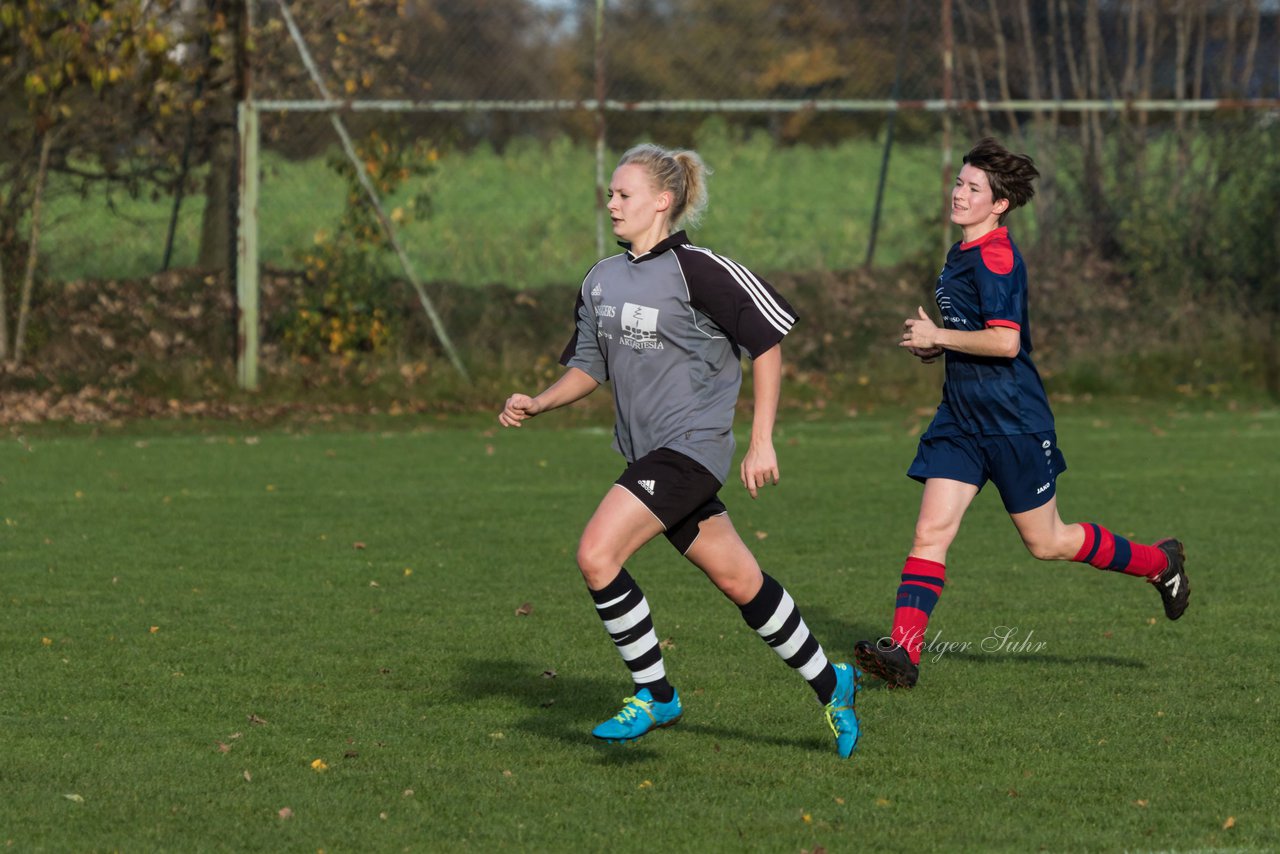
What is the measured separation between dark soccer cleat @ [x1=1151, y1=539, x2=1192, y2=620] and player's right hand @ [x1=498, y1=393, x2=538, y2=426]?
104 inches

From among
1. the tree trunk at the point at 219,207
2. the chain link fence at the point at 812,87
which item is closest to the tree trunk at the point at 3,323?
the tree trunk at the point at 219,207

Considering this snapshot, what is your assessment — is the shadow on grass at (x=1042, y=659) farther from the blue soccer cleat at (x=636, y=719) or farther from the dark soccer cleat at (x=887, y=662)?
the blue soccer cleat at (x=636, y=719)

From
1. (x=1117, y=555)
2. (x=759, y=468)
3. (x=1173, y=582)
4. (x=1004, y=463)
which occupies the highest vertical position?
(x=759, y=468)

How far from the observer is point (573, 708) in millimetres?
6012

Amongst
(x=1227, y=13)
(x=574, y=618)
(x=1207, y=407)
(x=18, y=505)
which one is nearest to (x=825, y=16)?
(x=1227, y=13)

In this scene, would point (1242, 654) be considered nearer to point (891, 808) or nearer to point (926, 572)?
point (926, 572)

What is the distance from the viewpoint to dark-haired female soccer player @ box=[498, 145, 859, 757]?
16.8 ft

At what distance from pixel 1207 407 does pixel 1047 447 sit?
10.3 meters

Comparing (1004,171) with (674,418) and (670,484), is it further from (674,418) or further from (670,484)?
(670,484)

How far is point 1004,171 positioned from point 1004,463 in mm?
996

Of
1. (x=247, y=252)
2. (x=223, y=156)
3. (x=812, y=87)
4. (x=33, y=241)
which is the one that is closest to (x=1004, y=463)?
(x=247, y=252)

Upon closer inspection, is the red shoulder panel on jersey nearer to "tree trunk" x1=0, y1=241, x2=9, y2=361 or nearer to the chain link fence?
the chain link fence

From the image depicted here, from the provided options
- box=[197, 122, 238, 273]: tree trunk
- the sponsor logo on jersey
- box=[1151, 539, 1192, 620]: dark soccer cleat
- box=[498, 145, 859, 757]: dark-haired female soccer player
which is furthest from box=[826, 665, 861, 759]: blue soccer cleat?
box=[197, 122, 238, 273]: tree trunk

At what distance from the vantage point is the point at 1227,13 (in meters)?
18.1
